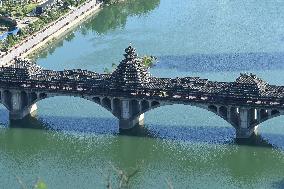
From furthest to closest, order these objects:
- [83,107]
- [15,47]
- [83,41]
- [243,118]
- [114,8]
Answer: [114,8] < [83,41] < [15,47] < [83,107] < [243,118]

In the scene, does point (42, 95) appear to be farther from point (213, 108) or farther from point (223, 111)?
point (223, 111)

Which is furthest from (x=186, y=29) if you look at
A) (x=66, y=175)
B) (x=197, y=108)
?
(x=66, y=175)

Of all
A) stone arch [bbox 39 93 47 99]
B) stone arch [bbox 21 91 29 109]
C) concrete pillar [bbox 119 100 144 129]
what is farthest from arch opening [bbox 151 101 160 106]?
stone arch [bbox 21 91 29 109]

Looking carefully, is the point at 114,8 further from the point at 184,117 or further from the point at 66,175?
the point at 66,175

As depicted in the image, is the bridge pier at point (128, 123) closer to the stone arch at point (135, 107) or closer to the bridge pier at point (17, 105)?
the stone arch at point (135, 107)

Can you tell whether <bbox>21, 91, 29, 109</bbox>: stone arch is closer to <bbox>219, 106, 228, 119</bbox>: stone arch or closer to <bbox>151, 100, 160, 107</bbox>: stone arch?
<bbox>151, 100, 160, 107</bbox>: stone arch

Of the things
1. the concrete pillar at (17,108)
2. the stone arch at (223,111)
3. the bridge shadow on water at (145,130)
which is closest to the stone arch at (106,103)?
the bridge shadow on water at (145,130)
